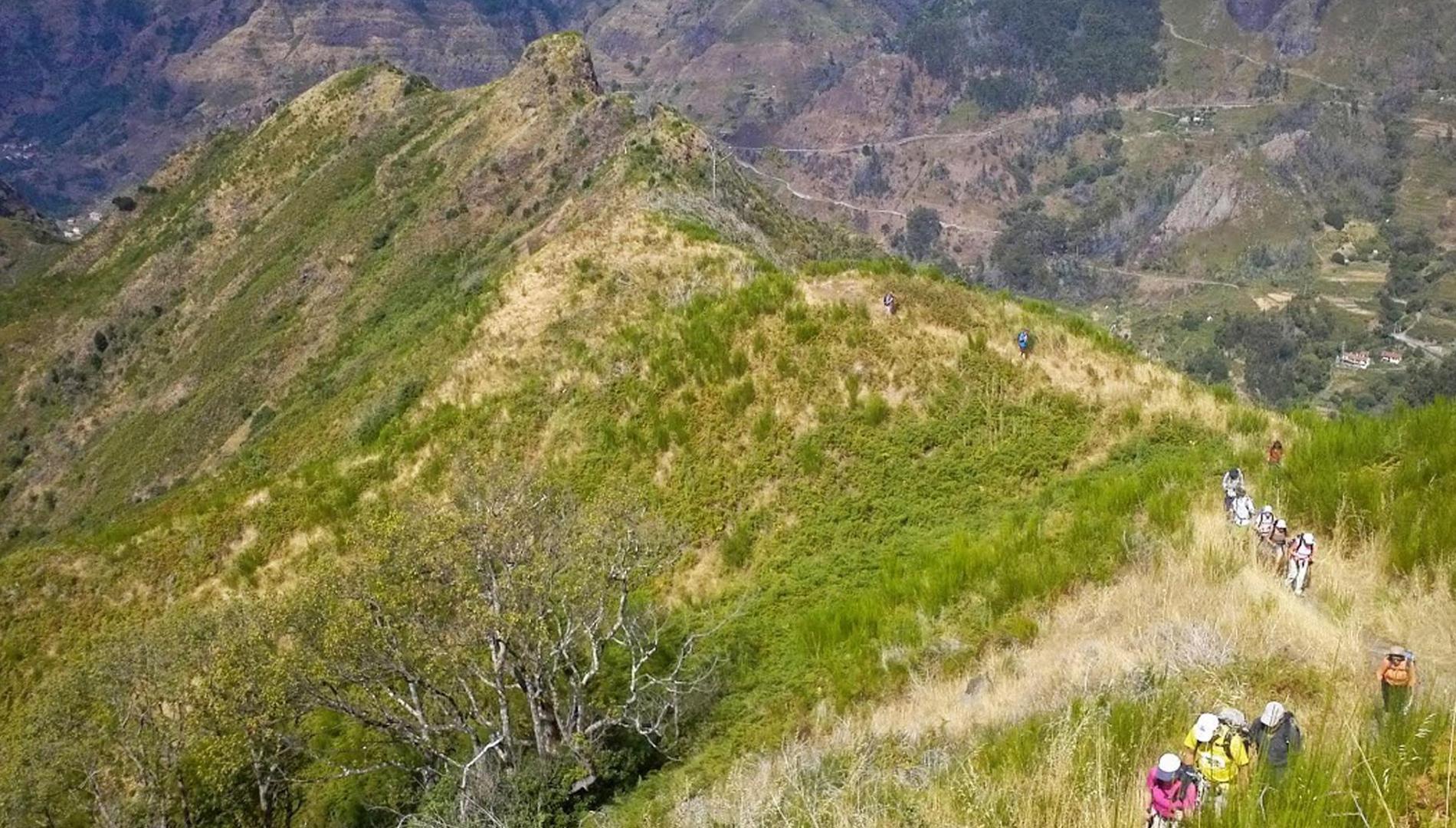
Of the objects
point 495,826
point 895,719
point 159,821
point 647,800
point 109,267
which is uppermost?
point 895,719

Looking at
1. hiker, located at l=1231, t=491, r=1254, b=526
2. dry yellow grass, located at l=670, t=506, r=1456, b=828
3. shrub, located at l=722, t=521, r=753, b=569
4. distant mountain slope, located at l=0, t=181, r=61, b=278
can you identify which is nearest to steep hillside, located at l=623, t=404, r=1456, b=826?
dry yellow grass, located at l=670, t=506, r=1456, b=828

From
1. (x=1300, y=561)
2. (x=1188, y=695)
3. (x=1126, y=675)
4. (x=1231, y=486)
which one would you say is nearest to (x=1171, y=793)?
(x=1188, y=695)

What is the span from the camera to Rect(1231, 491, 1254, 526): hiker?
9.57 meters

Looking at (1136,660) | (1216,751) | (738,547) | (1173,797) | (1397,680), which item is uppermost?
(1173,797)

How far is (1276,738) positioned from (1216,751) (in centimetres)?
32

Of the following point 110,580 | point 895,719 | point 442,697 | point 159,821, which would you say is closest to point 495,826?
point 442,697

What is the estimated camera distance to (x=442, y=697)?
36.9 ft

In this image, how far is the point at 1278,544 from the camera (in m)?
8.65

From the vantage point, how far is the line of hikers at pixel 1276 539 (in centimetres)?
809

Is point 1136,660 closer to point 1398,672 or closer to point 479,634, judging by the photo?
point 1398,672

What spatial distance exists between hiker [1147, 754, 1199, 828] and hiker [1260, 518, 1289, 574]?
191 inches

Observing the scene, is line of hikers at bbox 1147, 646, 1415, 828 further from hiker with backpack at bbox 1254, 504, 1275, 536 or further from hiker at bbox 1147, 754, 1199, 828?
hiker with backpack at bbox 1254, 504, 1275, 536

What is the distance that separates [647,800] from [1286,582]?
677 cm

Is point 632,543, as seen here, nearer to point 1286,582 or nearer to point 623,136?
point 1286,582
